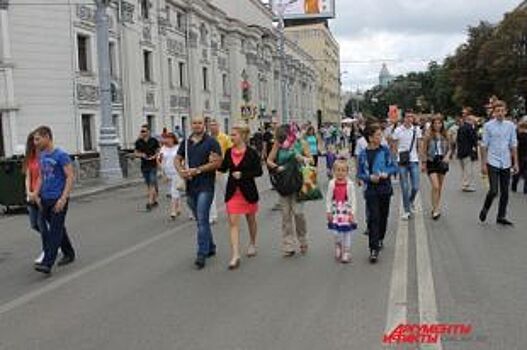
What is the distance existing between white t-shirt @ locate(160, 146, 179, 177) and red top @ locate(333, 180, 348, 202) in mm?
6073

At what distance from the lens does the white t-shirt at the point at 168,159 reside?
14.9 metres

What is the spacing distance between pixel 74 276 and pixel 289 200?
2.66 metres

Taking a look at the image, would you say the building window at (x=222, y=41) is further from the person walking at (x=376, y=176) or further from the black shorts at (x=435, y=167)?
the person walking at (x=376, y=176)

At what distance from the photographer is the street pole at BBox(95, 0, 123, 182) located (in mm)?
24984

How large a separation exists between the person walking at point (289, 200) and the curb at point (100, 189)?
449 inches

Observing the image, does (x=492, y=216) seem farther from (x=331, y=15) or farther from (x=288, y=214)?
(x=331, y=15)

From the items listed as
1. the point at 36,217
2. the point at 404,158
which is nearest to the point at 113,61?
the point at 404,158

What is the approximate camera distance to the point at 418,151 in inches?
521

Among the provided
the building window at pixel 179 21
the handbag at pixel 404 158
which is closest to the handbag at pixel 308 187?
the handbag at pixel 404 158

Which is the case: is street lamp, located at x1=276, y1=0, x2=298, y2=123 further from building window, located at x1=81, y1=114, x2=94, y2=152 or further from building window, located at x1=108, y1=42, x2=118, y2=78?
building window, located at x1=81, y1=114, x2=94, y2=152

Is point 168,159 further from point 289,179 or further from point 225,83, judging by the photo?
point 225,83

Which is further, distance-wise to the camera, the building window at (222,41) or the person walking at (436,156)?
the building window at (222,41)

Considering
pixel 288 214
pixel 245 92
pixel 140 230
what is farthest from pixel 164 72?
pixel 288 214

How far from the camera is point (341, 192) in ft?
30.2
